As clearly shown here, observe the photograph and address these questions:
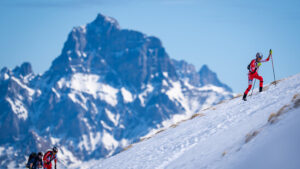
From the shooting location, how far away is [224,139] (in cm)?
1958

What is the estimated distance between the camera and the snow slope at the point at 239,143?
43.3 ft

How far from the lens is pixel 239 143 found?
662 inches

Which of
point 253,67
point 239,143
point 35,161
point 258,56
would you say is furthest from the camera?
point 258,56

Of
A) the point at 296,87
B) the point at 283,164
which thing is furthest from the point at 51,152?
the point at 283,164

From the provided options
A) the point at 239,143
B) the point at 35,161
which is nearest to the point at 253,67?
the point at 239,143

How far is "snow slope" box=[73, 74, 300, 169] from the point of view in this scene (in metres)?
13.2

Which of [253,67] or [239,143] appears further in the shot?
[253,67]

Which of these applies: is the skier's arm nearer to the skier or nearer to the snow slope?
the snow slope

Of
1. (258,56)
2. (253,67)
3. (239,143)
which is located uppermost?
(258,56)

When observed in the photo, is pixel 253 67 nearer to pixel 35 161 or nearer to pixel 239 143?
pixel 239 143

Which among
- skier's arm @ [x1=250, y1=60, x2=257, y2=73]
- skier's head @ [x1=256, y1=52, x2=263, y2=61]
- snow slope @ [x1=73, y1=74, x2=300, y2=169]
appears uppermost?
skier's head @ [x1=256, y1=52, x2=263, y2=61]

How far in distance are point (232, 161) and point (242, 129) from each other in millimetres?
4793

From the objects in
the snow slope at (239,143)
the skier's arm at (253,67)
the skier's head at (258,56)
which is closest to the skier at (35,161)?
the snow slope at (239,143)

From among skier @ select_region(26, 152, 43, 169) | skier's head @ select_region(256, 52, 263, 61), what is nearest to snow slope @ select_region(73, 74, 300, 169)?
skier's head @ select_region(256, 52, 263, 61)
